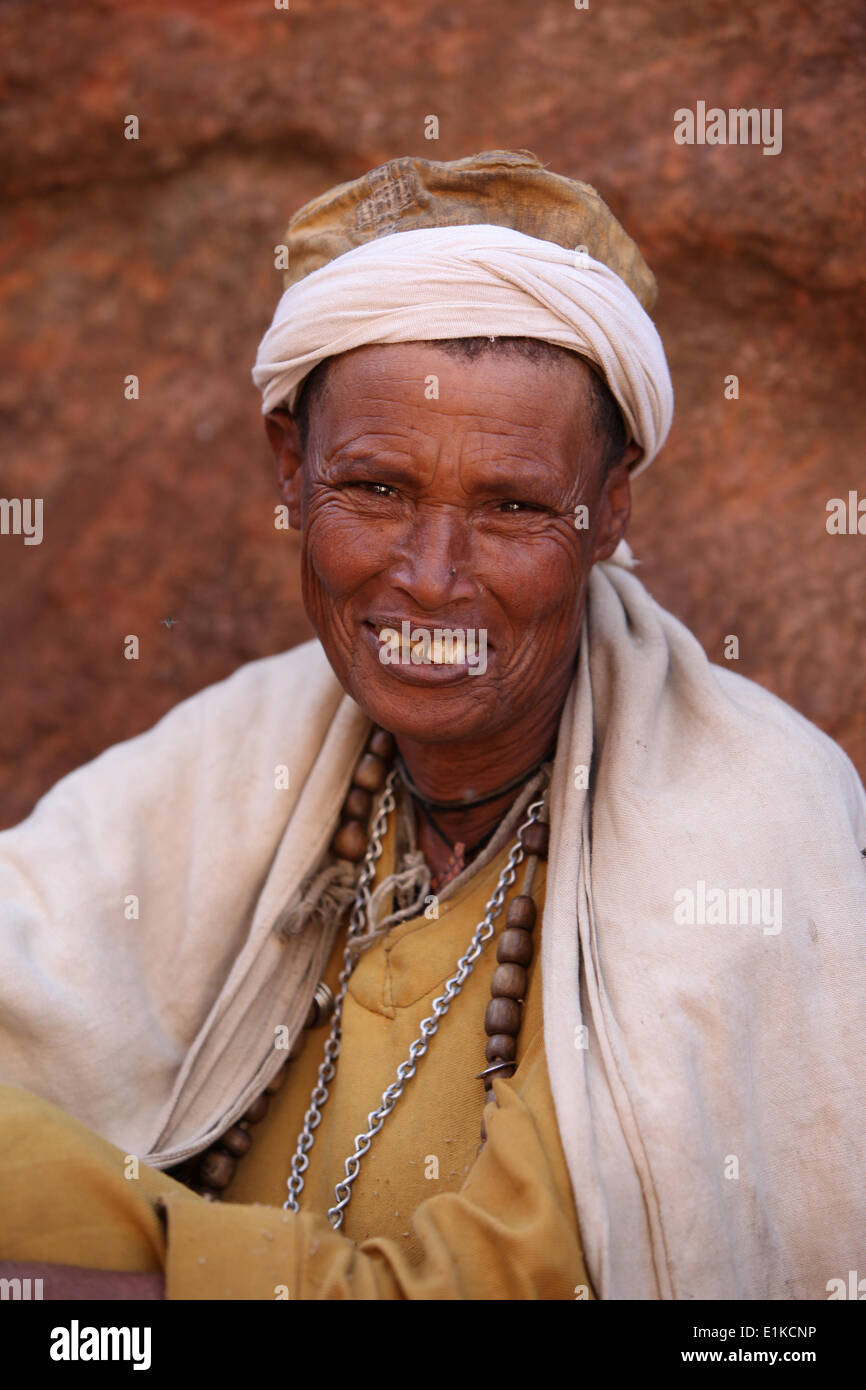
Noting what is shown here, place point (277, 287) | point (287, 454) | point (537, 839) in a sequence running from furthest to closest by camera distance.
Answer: point (277, 287), point (287, 454), point (537, 839)

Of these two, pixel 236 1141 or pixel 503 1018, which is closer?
pixel 503 1018

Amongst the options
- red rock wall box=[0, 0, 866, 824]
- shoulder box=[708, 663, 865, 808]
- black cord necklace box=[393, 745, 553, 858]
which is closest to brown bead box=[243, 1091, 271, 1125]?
black cord necklace box=[393, 745, 553, 858]

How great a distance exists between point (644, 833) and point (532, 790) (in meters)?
0.32

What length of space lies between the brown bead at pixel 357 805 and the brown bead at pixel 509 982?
1.72 ft

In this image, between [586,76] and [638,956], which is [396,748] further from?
[586,76]

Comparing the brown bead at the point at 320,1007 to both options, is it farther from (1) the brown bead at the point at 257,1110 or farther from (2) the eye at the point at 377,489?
(2) the eye at the point at 377,489

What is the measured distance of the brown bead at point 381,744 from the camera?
287cm

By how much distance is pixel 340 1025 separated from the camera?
269 cm

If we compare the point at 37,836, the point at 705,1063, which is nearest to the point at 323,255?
the point at 37,836

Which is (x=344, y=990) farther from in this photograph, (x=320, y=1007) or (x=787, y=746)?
(x=787, y=746)

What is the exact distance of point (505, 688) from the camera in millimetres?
2482

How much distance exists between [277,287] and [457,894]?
7.60 ft

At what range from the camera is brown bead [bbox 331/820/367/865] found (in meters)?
2.81

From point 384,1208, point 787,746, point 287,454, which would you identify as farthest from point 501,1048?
point 287,454
